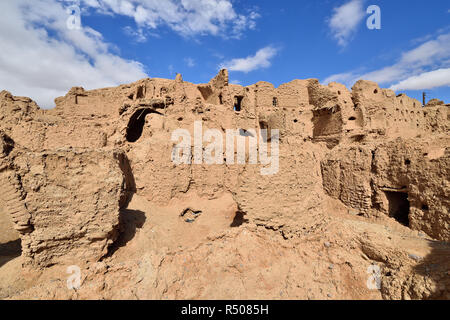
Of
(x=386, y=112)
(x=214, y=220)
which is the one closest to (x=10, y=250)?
(x=214, y=220)

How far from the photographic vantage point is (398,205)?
740 centimetres

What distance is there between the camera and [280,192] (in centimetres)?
448

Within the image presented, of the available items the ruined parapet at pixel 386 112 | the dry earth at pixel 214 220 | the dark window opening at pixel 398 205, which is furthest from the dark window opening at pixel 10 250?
the ruined parapet at pixel 386 112

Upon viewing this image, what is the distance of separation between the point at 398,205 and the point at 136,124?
14100 millimetres

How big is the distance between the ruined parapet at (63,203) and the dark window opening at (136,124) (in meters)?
8.08

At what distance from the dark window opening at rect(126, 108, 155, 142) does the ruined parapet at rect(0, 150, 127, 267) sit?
26.5ft

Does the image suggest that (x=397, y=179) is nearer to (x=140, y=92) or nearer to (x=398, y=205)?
(x=398, y=205)

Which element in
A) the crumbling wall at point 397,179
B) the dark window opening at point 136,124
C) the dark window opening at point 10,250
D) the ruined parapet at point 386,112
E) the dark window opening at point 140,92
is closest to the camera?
the dark window opening at point 10,250

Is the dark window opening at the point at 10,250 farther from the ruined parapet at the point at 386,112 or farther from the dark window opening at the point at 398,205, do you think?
the ruined parapet at the point at 386,112

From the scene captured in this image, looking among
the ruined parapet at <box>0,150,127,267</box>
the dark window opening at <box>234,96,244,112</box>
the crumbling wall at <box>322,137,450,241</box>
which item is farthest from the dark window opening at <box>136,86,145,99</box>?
the crumbling wall at <box>322,137,450,241</box>

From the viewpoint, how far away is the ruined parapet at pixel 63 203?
4.18 meters
